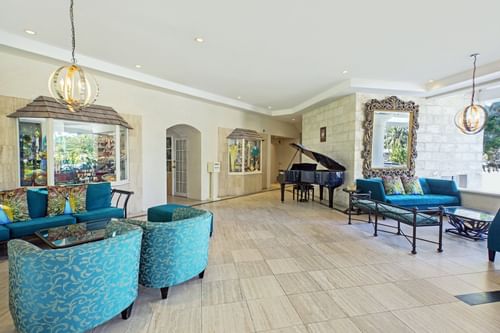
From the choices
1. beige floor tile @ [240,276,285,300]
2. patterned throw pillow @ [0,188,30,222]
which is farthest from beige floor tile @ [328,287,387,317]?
patterned throw pillow @ [0,188,30,222]

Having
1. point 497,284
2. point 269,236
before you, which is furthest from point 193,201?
point 497,284

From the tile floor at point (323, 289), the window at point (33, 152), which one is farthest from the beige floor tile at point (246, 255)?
the window at point (33, 152)

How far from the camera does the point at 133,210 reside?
6.02m

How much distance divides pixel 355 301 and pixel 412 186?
4.72 metres

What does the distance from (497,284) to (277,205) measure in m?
4.80

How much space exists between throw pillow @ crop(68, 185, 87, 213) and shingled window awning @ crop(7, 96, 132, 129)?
57.0 inches

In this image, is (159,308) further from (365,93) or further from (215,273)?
(365,93)

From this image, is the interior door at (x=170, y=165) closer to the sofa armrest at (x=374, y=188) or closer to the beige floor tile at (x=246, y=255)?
the beige floor tile at (x=246, y=255)

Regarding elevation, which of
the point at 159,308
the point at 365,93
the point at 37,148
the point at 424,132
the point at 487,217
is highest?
the point at 365,93

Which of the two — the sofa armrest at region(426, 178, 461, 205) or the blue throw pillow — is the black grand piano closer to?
the sofa armrest at region(426, 178, 461, 205)

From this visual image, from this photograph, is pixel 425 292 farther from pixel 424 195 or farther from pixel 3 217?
pixel 3 217

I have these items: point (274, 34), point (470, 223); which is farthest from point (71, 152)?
point (470, 223)

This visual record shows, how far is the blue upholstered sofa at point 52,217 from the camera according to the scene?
131 inches

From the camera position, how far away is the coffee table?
162 inches
